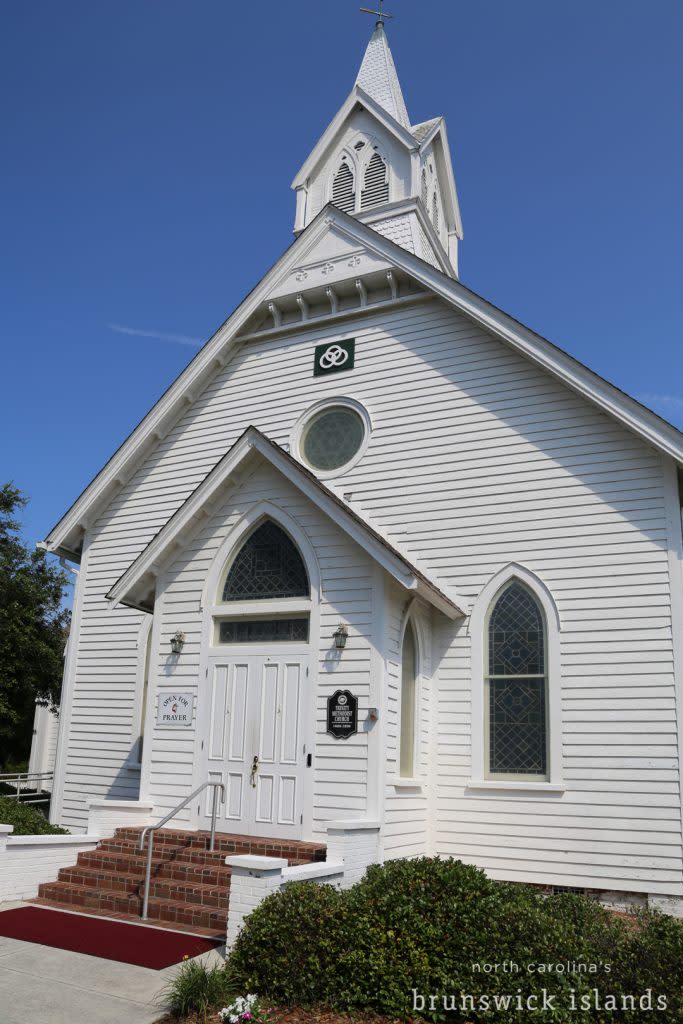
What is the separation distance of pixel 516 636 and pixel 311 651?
2.95 meters

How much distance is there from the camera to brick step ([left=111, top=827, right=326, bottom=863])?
10.2 meters

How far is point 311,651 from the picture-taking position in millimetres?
11469

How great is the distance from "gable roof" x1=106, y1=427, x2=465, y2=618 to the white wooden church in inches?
1.7

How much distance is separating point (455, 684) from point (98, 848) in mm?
5372

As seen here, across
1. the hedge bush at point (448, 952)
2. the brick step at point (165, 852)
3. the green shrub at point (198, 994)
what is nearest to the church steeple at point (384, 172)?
the brick step at point (165, 852)

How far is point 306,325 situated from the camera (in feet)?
49.6

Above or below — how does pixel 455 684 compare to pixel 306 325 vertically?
below

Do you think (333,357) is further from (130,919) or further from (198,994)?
(198,994)

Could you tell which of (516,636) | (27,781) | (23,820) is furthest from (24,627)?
(516,636)

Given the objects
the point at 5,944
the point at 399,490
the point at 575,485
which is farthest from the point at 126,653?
the point at 575,485

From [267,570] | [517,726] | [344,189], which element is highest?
[344,189]

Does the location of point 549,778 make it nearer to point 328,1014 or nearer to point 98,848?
point 328,1014

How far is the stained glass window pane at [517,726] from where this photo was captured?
11.5 meters

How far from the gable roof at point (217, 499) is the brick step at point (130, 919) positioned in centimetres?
418
